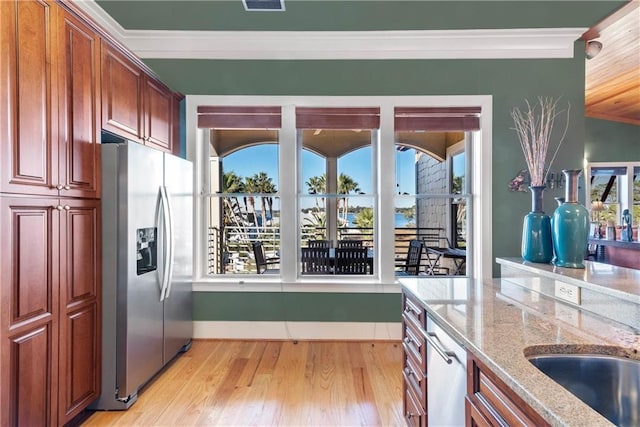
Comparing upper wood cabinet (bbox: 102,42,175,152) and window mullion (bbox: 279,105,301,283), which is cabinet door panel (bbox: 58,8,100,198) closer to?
upper wood cabinet (bbox: 102,42,175,152)

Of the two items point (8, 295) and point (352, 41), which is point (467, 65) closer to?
point (352, 41)

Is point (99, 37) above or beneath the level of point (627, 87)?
beneath

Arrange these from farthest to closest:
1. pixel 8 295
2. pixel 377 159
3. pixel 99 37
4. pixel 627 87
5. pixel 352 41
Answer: pixel 627 87 < pixel 377 159 < pixel 352 41 < pixel 99 37 < pixel 8 295

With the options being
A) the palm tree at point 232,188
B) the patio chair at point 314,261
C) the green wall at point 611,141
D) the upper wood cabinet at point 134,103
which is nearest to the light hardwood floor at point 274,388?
the patio chair at point 314,261

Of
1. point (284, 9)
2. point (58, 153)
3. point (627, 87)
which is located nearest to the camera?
point (58, 153)

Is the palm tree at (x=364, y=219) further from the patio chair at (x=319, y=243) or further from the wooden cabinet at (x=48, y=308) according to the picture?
the wooden cabinet at (x=48, y=308)

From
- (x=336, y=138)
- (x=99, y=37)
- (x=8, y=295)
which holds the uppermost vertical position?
(x=99, y=37)

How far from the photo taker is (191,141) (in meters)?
3.46

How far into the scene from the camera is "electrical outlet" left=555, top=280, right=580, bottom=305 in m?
1.50

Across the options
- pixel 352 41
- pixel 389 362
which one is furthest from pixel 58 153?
pixel 389 362

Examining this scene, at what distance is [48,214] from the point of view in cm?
185

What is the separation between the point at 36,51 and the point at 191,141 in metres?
1.70

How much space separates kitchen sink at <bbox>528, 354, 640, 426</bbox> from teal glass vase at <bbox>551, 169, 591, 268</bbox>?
762mm

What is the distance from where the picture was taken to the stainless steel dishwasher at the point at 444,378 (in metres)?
1.25
